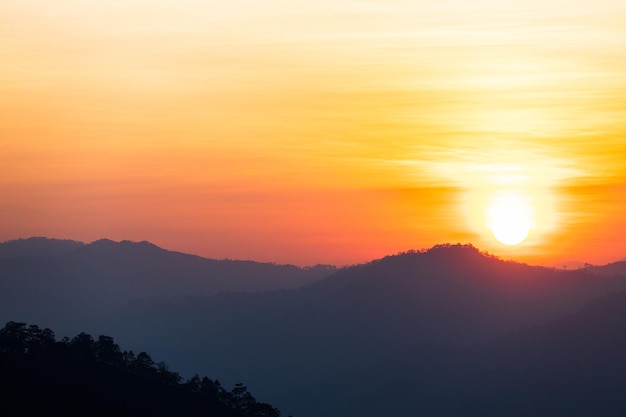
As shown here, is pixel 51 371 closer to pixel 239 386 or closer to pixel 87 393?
pixel 87 393

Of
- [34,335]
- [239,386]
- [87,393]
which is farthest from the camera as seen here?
[239,386]

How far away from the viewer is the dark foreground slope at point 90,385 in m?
106

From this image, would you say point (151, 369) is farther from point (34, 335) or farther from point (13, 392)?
point (13, 392)

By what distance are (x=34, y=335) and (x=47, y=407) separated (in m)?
21.0

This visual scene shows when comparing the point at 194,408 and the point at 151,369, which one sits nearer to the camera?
the point at 194,408

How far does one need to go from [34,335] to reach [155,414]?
1791cm

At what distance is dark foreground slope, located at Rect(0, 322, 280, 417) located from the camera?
346 ft

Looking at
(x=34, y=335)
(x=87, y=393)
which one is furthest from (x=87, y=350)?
(x=87, y=393)

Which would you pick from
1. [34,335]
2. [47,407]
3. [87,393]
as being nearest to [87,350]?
[34,335]

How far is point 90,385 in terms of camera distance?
115250 mm

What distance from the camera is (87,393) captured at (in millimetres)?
111250

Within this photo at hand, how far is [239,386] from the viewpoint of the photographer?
13075 centimetres

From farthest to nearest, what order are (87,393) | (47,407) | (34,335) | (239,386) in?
(239,386) → (34,335) → (87,393) → (47,407)

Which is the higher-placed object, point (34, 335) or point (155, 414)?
point (34, 335)
